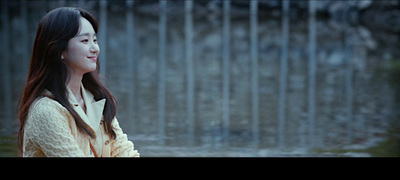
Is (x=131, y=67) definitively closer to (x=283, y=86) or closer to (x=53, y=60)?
(x=283, y=86)

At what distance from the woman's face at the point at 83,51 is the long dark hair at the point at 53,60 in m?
0.01

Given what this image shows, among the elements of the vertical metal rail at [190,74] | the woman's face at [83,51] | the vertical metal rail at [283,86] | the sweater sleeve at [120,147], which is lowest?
the vertical metal rail at [283,86]

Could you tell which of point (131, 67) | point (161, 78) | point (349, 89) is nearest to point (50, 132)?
point (349, 89)

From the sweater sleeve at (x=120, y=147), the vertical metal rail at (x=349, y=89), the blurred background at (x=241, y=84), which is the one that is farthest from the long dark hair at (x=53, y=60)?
the vertical metal rail at (x=349, y=89)

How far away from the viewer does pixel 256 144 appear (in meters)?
5.00

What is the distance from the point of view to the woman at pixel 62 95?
59.9 inches

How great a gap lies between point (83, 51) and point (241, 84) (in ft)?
21.7

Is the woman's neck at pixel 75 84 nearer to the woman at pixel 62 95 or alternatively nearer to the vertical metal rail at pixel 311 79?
the woman at pixel 62 95

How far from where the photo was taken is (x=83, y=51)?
162cm

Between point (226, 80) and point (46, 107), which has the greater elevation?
point (46, 107)

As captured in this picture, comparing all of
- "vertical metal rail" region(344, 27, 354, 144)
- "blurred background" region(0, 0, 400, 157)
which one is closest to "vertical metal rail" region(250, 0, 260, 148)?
"blurred background" region(0, 0, 400, 157)

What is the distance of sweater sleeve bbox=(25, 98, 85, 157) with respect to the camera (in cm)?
151
